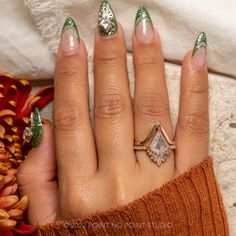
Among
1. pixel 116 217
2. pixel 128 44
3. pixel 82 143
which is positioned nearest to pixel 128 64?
pixel 128 44

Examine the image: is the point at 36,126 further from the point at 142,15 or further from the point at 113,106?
the point at 142,15

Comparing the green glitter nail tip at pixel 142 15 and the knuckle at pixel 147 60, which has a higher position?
the green glitter nail tip at pixel 142 15

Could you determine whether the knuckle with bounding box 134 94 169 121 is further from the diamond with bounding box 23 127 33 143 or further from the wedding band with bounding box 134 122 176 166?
the diamond with bounding box 23 127 33 143

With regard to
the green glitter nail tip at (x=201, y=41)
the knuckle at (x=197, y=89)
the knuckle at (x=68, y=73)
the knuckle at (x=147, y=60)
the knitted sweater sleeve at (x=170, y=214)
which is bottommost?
the knitted sweater sleeve at (x=170, y=214)

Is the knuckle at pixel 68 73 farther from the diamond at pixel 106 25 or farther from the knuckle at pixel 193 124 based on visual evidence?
the knuckle at pixel 193 124

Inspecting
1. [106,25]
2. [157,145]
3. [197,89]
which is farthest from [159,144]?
[106,25]

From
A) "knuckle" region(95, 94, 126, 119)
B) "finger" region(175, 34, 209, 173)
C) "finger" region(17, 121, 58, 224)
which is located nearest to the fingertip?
"finger" region(17, 121, 58, 224)

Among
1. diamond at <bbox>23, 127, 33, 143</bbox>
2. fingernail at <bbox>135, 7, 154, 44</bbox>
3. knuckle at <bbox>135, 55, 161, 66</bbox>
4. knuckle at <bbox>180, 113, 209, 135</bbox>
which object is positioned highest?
fingernail at <bbox>135, 7, 154, 44</bbox>

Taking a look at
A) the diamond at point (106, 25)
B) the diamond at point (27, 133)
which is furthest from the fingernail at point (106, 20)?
the diamond at point (27, 133)
